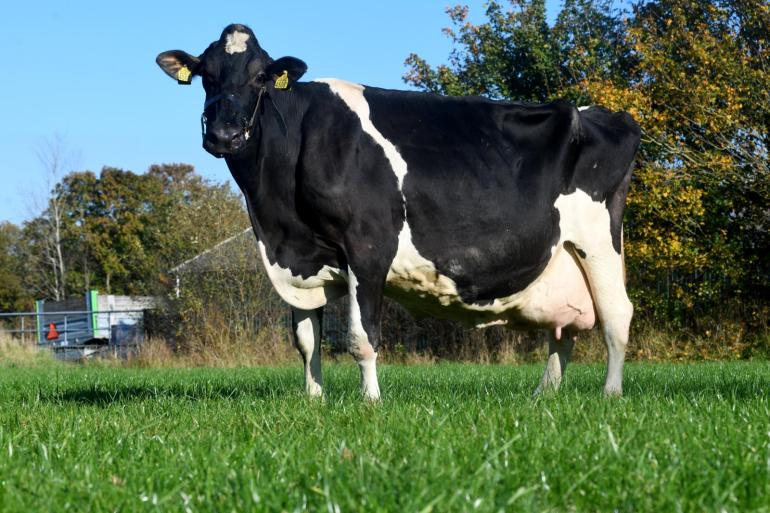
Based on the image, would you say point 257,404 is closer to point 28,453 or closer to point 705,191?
point 28,453

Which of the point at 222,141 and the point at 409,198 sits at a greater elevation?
the point at 222,141

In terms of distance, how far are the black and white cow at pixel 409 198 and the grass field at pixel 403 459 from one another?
57.6 inches

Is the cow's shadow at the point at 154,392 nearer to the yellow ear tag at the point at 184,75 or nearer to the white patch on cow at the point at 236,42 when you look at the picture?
the yellow ear tag at the point at 184,75

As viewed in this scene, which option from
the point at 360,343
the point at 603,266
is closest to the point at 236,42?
the point at 360,343

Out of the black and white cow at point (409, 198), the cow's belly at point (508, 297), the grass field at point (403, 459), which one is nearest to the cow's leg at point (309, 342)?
the black and white cow at point (409, 198)

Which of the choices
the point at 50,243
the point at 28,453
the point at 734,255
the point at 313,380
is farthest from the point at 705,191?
the point at 50,243

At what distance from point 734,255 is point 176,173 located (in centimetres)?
Result: 5384

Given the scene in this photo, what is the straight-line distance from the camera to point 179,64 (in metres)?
7.05

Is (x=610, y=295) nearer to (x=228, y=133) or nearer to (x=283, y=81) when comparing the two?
(x=283, y=81)

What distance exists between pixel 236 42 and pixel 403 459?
4.35 meters

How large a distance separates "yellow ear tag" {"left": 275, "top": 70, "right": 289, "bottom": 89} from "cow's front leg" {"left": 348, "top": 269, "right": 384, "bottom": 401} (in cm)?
148

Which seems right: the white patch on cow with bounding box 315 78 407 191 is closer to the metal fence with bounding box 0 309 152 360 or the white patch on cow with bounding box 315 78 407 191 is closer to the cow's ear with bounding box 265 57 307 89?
the cow's ear with bounding box 265 57 307 89

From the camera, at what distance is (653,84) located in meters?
22.4

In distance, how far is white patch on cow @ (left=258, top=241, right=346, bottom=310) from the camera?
6590 mm
